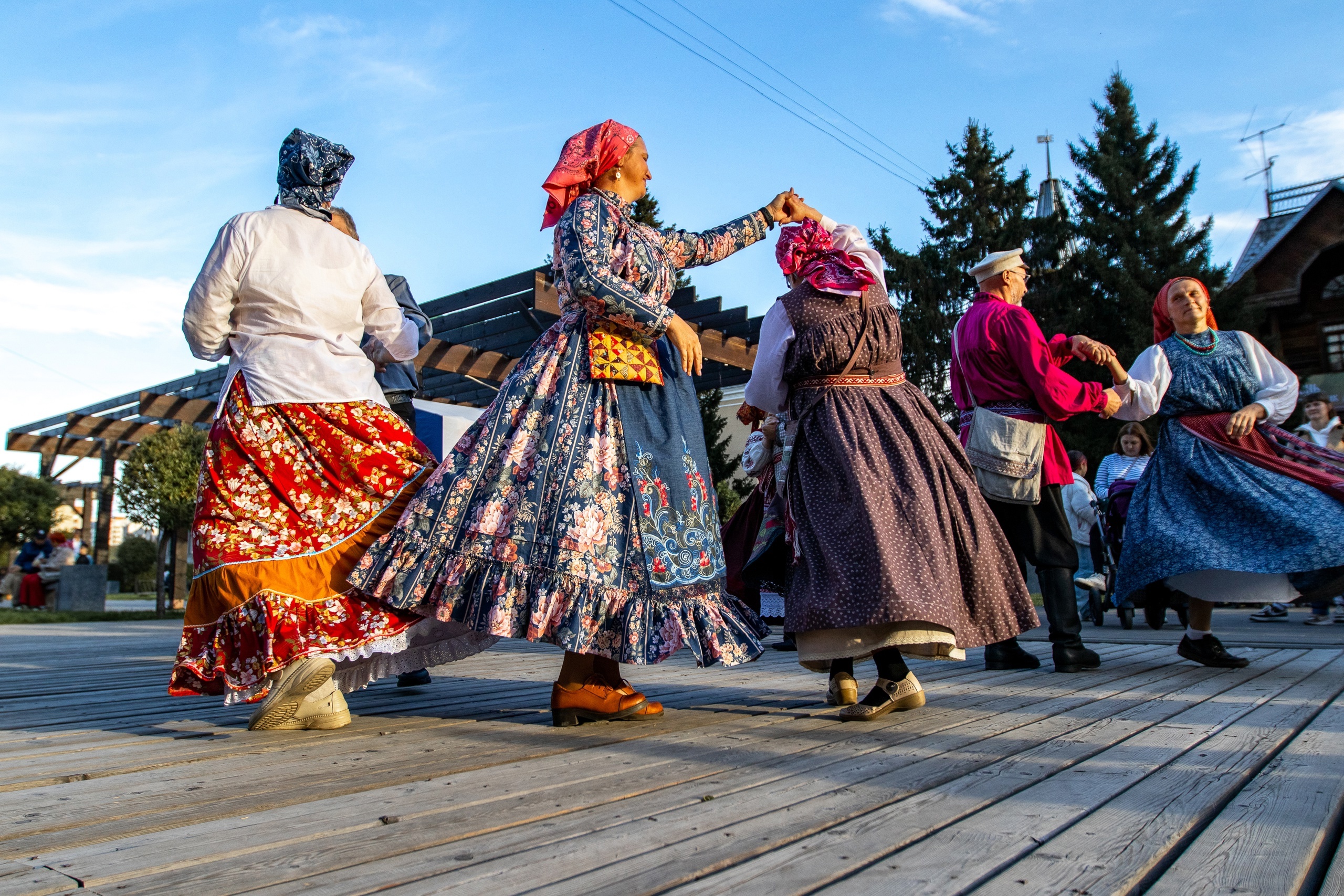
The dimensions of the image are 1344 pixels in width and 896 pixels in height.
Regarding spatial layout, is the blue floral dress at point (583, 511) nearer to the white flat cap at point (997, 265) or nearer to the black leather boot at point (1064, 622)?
the black leather boot at point (1064, 622)

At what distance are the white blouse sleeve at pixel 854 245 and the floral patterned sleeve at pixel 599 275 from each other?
0.63m

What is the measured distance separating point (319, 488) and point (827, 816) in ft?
5.56

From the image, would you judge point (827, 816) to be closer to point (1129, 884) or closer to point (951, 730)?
point (1129, 884)

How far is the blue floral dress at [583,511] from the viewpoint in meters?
2.43

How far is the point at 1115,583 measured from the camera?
14.6 ft

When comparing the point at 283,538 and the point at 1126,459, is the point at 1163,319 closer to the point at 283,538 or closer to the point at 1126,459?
the point at 1126,459

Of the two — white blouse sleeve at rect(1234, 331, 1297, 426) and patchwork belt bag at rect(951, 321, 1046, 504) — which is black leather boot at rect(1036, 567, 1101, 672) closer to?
patchwork belt bag at rect(951, 321, 1046, 504)

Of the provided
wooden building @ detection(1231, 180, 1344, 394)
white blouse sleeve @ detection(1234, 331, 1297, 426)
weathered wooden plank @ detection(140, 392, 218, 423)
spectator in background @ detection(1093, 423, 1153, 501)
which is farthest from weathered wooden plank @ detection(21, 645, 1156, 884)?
wooden building @ detection(1231, 180, 1344, 394)

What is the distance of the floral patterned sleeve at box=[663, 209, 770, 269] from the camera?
285cm

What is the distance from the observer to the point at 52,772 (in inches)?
74.7

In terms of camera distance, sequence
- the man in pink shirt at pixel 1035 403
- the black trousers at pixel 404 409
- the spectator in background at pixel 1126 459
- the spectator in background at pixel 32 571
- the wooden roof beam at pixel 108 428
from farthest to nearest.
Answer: the spectator in background at pixel 32 571, the wooden roof beam at pixel 108 428, the spectator in background at pixel 1126 459, the black trousers at pixel 404 409, the man in pink shirt at pixel 1035 403

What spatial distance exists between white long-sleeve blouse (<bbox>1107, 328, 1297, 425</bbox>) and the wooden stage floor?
49.0 inches

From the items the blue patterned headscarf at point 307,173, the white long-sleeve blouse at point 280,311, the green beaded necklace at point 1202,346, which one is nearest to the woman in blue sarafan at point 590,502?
the white long-sleeve blouse at point 280,311

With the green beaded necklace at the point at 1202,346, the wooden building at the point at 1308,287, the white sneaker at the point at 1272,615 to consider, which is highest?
the wooden building at the point at 1308,287
